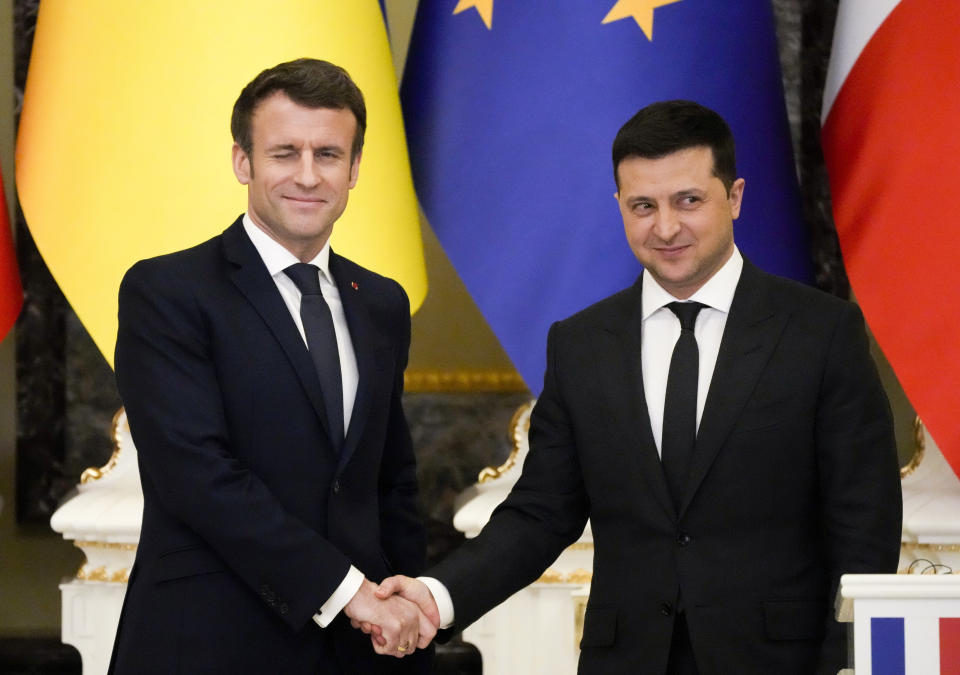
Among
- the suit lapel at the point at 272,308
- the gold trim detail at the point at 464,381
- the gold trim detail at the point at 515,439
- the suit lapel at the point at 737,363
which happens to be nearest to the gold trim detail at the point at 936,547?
the gold trim detail at the point at 515,439

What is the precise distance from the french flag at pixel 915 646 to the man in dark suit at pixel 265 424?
86cm

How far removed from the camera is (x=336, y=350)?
1955 mm

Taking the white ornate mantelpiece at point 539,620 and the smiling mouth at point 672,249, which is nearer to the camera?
the smiling mouth at point 672,249

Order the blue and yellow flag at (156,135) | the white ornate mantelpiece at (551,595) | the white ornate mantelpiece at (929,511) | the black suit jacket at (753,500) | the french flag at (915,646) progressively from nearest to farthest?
the french flag at (915,646) → the black suit jacket at (753,500) → the blue and yellow flag at (156,135) → the white ornate mantelpiece at (929,511) → the white ornate mantelpiece at (551,595)

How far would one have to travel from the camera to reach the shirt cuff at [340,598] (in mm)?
1895

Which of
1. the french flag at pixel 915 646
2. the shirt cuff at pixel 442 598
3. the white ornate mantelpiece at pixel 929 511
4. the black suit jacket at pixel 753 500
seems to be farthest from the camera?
the white ornate mantelpiece at pixel 929 511

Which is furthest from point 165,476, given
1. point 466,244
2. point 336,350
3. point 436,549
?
point 436,549

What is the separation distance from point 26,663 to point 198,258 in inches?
84.8

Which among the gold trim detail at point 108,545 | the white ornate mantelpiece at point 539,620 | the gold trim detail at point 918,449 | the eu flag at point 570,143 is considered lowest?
the white ornate mantelpiece at point 539,620

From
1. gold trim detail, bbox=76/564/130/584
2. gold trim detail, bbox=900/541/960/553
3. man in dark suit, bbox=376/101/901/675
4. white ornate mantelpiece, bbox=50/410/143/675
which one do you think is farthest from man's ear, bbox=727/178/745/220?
gold trim detail, bbox=76/564/130/584

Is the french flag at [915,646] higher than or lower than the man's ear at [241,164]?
lower

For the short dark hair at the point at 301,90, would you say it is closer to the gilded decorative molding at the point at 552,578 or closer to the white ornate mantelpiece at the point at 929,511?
the gilded decorative molding at the point at 552,578

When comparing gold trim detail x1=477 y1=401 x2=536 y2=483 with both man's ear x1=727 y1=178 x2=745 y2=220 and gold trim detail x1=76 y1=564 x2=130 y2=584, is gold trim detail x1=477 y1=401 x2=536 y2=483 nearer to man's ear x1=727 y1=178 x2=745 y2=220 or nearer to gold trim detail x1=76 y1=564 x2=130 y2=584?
gold trim detail x1=76 y1=564 x2=130 y2=584

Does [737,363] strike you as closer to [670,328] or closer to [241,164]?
[670,328]
